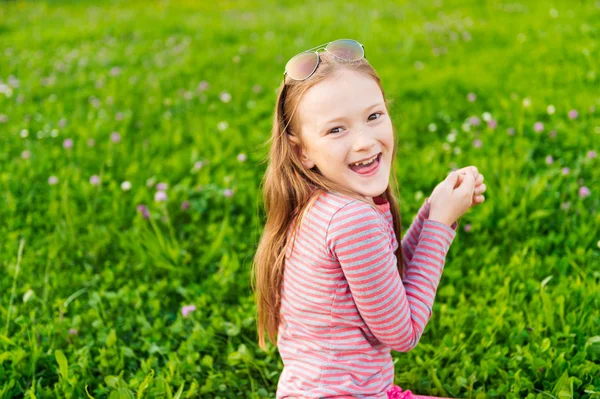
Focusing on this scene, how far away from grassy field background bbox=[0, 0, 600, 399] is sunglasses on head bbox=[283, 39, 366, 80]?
1.07 metres

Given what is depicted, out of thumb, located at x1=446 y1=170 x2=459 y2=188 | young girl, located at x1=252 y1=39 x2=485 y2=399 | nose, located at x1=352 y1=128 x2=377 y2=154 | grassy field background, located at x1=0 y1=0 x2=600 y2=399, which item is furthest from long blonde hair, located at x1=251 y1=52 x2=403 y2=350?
grassy field background, located at x1=0 y1=0 x2=600 y2=399

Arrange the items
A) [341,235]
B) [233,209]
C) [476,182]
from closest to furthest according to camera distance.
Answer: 1. [341,235]
2. [476,182]
3. [233,209]

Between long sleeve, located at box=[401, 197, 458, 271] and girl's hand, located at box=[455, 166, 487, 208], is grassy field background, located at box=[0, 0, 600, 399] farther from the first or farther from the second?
girl's hand, located at box=[455, 166, 487, 208]

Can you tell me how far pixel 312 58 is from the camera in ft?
6.37

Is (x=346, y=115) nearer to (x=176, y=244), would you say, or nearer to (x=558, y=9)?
(x=176, y=244)

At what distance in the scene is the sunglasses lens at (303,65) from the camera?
76.4 inches

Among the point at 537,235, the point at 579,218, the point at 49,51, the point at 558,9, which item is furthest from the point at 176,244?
the point at 558,9

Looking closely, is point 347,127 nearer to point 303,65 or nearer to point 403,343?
point 303,65

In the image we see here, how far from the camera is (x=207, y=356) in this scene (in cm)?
266

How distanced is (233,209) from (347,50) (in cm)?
193

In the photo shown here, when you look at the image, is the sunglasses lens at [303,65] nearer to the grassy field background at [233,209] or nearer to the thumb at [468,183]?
the thumb at [468,183]

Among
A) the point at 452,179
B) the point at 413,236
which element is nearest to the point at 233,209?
the point at 413,236

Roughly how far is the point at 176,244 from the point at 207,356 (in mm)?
843

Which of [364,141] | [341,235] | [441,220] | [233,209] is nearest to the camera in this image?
[341,235]
